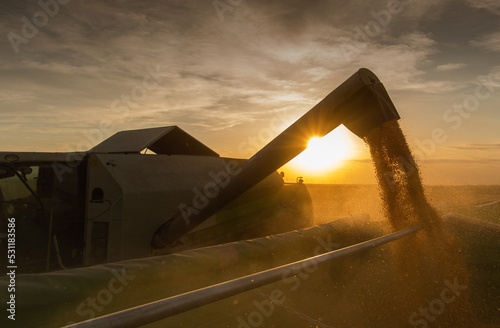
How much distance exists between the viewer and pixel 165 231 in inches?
182

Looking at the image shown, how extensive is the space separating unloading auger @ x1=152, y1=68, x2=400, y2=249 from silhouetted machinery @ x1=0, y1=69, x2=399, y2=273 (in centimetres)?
1

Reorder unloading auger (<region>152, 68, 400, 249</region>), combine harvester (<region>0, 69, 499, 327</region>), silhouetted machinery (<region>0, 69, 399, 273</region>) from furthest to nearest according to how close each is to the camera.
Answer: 1. silhouetted machinery (<region>0, 69, 399, 273</region>)
2. unloading auger (<region>152, 68, 400, 249</region>)
3. combine harvester (<region>0, 69, 499, 327</region>)

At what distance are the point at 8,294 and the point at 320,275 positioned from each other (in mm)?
2625

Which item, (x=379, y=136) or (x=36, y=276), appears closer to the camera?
(x=36, y=276)

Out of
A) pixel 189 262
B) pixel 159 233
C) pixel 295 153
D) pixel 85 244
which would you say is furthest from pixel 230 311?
pixel 85 244

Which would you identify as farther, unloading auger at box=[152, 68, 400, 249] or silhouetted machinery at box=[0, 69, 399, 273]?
silhouetted machinery at box=[0, 69, 399, 273]

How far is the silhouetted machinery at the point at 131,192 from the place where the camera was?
3.65m

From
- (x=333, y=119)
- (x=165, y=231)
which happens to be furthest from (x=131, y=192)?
(x=333, y=119)

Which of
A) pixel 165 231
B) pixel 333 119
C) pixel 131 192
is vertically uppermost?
pixel 333 119

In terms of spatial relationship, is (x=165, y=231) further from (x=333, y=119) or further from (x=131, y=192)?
(x=333, y=119)

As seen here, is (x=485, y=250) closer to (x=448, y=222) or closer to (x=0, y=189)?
(x=448, y=222)

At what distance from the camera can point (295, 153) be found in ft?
12.3

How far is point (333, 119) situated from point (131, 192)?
8.68 feet

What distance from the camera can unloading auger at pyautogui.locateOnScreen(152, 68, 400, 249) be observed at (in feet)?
11.5
